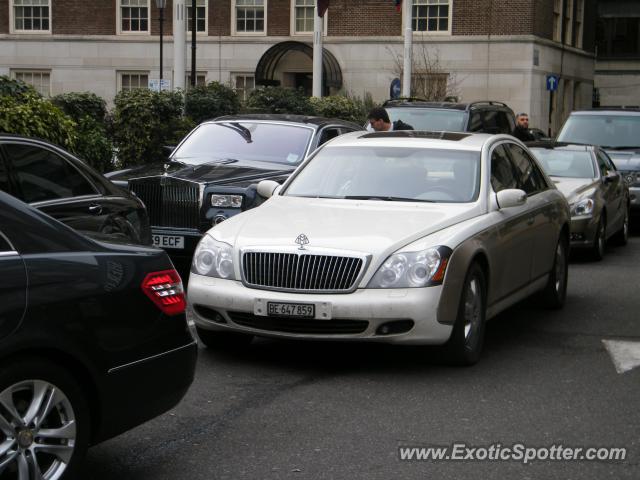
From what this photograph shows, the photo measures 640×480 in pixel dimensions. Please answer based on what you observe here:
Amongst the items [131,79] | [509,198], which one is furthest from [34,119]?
[131,79]

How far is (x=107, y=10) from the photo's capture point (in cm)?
4362

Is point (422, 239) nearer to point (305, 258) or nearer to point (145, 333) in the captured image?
point (305, 258)

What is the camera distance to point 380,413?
256 inches

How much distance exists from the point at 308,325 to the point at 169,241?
14.3ft

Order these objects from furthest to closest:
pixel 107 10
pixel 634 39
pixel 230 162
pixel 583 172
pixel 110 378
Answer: pixel 634 39
pixel 107 10
pixel 583 172
pixel 230 162
pixel 110 378

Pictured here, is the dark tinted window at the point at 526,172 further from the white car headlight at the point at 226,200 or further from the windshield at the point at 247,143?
the windshield at the point at 247,143

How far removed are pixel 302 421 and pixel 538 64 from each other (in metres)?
36.2

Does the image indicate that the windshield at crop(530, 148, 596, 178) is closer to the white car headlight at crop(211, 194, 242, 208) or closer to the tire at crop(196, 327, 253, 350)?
the white car headlight at crop(211, 194, 242, 208)

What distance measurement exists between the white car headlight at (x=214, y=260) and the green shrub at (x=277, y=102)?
16715 mm

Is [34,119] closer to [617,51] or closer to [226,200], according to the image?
[226,200]

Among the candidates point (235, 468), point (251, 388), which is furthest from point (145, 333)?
point (251, 388)

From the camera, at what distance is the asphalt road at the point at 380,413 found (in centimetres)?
547

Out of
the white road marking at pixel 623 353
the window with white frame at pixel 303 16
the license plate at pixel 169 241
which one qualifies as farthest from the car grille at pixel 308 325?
the window with white frame at pixel 303 16

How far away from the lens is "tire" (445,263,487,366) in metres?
7.52
